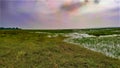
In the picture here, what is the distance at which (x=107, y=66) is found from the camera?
62.7ft

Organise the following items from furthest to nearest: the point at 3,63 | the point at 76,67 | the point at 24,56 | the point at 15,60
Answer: the point at 24,56
the point at 15,60
the point at 3,63
the point at 76,67

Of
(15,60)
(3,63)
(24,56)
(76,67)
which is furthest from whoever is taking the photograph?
(24,56)

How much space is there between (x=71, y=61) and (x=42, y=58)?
9.14 ft

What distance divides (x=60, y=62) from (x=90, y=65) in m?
2.45

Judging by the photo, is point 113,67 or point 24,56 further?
point 24,56

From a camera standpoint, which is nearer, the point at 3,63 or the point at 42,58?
the point at 3,63

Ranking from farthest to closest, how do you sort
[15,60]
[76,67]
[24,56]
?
[24,56] → [15,60] → [76,67]

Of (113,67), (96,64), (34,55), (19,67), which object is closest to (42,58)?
(34,55)

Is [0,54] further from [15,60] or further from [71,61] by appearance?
[71,61]

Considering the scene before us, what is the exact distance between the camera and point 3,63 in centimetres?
1995

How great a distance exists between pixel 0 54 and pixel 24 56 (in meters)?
2.84

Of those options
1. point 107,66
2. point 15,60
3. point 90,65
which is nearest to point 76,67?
point 90,65

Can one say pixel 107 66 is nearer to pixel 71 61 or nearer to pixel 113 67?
pixel 113 67

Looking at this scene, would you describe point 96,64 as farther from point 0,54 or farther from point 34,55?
point 0,54
